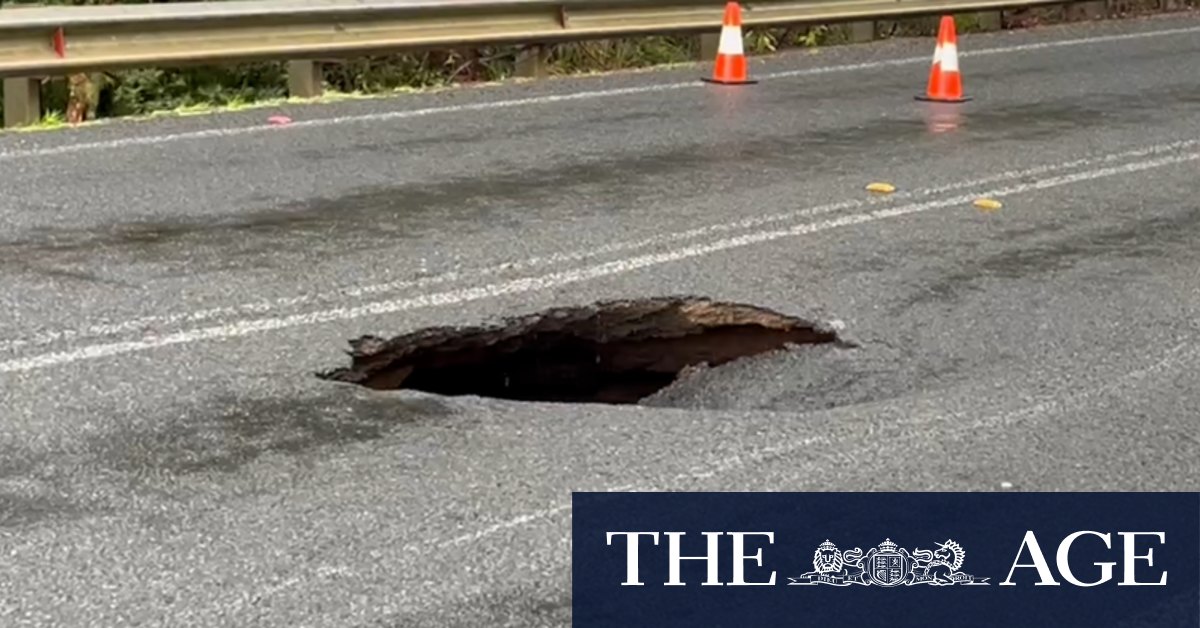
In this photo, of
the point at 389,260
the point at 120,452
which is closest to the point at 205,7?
the point at 389,260

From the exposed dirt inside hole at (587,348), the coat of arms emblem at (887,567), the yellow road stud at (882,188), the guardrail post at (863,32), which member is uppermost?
the guardrail post at (863,32)

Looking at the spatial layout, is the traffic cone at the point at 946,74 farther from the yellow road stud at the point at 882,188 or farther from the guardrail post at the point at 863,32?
the guardrail post at the point at 863,32

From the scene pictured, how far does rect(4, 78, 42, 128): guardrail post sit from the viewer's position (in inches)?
441

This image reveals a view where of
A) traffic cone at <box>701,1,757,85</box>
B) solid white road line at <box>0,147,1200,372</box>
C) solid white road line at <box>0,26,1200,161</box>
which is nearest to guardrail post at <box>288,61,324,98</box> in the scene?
solid white road line at <box>0,26,1200,161</box>

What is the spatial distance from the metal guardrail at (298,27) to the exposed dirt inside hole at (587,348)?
209 inches

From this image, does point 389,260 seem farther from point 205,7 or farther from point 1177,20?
point 1177,20

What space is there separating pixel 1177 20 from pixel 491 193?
13.4m

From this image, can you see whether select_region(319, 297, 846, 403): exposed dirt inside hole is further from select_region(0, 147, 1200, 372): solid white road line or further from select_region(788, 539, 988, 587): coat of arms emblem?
select_region(788, 539, 988, 587): coat of arms emblem

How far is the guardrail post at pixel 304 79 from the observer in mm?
12625

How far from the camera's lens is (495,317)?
691cm

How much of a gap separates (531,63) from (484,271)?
6.83 metres

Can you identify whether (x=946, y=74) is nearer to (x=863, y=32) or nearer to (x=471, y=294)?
(x=863, y=32)

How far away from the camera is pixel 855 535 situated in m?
5.02

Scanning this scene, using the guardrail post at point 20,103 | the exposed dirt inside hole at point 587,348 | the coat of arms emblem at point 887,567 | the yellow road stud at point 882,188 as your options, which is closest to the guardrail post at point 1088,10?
the yellow road stud at point 882,188
